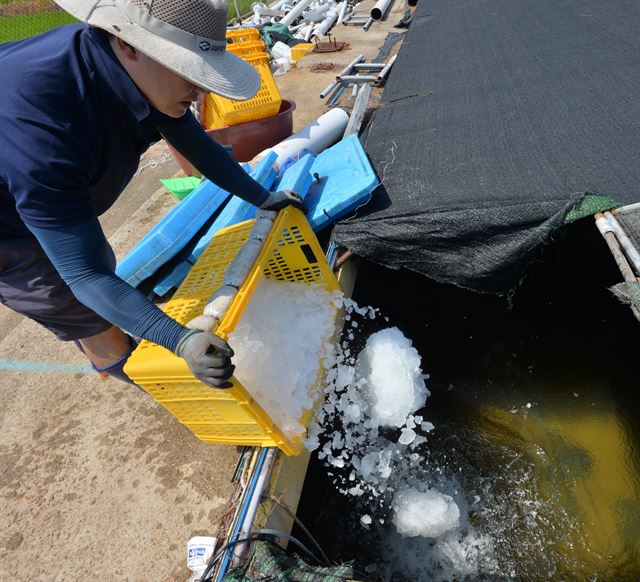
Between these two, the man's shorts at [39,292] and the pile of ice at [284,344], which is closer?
the man's shorts at [39,292]

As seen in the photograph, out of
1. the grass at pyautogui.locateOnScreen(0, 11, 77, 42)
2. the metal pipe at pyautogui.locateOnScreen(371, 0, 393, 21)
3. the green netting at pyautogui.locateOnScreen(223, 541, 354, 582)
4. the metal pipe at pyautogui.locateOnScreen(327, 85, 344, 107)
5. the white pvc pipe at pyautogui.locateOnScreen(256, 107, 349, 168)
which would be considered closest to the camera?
the green netting at pyautogui.locateOnScreen(223, 541, 354, 582)

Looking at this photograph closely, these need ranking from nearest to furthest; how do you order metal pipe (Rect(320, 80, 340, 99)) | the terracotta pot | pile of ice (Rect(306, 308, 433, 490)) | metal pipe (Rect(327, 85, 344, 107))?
pile of ice (Rect(306, 308, 433, 490)) < the terracotta pot < metal pipe (Rect(320, 80, 340, 99)) < metal pipe (Rect(327, 85, 344, 107))

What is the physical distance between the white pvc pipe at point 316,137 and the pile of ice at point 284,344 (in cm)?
156

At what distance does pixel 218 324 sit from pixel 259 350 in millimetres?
666

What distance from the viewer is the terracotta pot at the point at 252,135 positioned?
12.6 feet

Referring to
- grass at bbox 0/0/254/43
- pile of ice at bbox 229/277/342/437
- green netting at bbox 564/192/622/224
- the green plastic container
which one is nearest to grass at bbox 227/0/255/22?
grass at bbox 0/0/254/43

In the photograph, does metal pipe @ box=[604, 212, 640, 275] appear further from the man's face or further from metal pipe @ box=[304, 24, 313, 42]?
metal pipe @ box=[304, 24, 313, 42]

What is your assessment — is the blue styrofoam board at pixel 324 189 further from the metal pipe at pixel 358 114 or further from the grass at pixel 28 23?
the grass at pixel 28 23

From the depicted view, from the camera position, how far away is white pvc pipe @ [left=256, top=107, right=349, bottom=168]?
3.61m

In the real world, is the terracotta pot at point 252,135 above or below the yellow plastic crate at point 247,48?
below

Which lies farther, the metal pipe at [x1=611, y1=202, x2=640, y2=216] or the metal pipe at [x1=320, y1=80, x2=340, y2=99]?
the metal pipe at [x1=320, y1=80, x2=340, y2=99]

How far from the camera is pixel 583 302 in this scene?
112 inches

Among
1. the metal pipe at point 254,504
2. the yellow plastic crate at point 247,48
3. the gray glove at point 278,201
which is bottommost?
the metal pipe at point 254,504

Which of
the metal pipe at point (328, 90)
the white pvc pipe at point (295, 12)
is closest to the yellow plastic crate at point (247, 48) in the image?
the metal pipe at point (328, 90)
